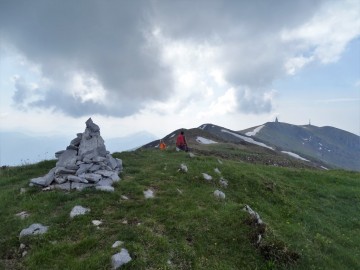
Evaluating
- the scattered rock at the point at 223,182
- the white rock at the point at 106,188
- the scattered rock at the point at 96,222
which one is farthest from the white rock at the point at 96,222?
the scattered rock at the point at 223,182

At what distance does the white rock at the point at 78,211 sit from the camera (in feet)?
53.2

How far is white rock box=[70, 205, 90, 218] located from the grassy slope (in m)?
0.31

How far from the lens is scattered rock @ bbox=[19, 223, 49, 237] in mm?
14578

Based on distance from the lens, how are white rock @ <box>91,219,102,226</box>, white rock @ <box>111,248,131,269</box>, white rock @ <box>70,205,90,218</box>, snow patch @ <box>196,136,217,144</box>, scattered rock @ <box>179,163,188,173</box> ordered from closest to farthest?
white rock @ <box>111,248,131,269</box> → white rock @ <box>91,219,102,226</box> → white rock @ <box>70,205,90,218</box> → scattered rock @ <box>179,163,188,173</box> → snow patch @ <box>196,136,217,144</box>

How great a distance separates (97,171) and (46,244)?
8.15 meters

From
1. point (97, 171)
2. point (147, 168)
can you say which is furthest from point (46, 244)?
point (147, 168)

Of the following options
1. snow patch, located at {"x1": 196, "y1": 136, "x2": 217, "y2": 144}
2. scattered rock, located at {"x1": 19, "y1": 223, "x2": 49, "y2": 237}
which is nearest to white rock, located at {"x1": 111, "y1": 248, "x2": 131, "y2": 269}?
scattered rock, located at {"x1": 19, "y1": 223, "x2": 49, "y2": 237}

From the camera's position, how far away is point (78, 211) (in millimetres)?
16453

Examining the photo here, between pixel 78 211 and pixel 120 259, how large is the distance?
475cm

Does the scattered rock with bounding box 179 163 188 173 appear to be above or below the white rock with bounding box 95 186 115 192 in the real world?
above

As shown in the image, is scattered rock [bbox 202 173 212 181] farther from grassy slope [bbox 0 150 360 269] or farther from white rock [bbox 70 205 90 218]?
white rock [bbox 70 205 90 218]

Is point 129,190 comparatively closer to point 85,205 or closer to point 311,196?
point 85,205

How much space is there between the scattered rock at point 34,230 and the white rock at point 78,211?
1378 mm

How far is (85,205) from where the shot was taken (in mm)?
17125
